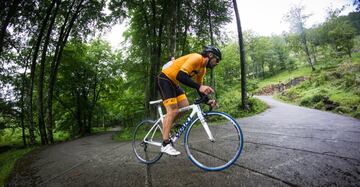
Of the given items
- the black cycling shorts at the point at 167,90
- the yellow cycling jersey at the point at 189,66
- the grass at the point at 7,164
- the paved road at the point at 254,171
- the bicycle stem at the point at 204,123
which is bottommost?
the grass at the point at 7,164

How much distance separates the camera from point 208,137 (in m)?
4.02

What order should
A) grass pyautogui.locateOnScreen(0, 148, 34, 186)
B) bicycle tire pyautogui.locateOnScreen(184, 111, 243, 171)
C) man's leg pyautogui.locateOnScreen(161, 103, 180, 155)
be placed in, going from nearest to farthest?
bicycle tire pyautogui.locateOnScreen(184, 111, 243, 171) < man's leg pyautogui.locateOnScreen(161, 103, 180, 155) < grass pyautogui.locateOnScreen(0, 148, 34, 186)

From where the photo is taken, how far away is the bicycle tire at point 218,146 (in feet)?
9.12

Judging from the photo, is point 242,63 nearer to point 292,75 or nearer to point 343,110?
point 343,110

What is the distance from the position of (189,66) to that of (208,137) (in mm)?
1822

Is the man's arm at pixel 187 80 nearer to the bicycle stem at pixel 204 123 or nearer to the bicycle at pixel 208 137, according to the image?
the bicycle at pixel 208 137

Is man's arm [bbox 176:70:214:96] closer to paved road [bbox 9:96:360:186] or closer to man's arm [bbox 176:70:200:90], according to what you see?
man's arm [bbox 176:70:200:90]

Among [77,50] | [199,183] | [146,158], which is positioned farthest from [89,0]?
[199,183]

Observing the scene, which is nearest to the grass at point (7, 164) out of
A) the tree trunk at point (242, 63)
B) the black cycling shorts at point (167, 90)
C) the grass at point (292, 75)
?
the black cycling shorts at point (167, 90)

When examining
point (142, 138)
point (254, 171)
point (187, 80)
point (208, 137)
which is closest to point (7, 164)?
point (142, 138)

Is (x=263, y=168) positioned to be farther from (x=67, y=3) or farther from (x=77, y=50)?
(x=77, y=50)

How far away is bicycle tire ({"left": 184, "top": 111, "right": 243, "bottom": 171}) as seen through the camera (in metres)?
2.78

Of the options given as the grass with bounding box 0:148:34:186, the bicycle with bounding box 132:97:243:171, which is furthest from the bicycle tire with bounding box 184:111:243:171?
the grass with bounding box 0:148:34:186

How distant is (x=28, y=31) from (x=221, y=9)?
12313 millimetres
